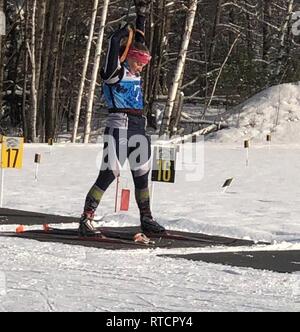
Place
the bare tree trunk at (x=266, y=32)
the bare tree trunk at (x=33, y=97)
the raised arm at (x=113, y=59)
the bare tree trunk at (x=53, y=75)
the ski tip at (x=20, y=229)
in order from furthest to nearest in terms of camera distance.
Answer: the bare tree trunk at (x=266, y=32) → the bare tree trunk at (x=53, y=75) → the bare tree trunk at (x=33, y=97) → the ski tip at (x=20, y=229) → the raised arm at (x=113, y=59)

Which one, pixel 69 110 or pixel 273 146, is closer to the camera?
pixel 273 146

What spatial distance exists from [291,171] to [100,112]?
78.6 ft

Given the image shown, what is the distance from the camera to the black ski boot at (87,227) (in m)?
7.83

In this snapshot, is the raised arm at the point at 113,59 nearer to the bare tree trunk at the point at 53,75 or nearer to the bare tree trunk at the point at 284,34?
the bare tree trunk at the point at 53,75

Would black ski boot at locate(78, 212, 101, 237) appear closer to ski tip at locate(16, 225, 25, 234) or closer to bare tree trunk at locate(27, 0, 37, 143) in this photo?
ski tip at locate(16, 225, 25, 234)

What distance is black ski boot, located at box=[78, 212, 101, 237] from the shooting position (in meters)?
7.83

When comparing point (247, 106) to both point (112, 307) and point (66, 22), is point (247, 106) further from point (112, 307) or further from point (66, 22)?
point (112, 307)

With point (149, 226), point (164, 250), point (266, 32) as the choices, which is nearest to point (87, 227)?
point (149, 226)

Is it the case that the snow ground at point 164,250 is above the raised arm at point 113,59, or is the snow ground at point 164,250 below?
below

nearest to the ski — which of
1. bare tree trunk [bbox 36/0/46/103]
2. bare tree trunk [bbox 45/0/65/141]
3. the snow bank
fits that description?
the snow bank

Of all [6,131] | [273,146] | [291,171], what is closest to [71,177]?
[291,171]

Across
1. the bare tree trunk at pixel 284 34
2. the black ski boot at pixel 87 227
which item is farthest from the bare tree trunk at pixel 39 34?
the black ski boot at pixel 87 227

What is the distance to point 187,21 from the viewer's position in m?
26.0
